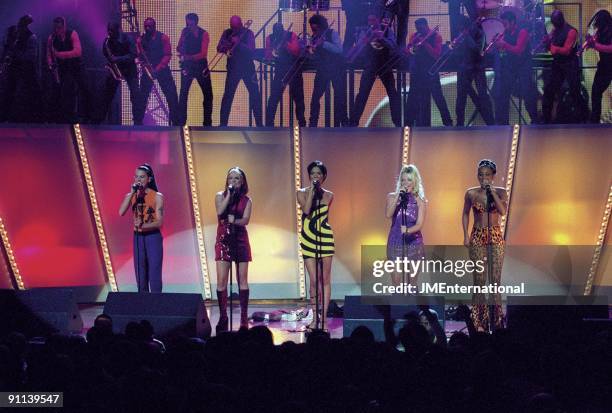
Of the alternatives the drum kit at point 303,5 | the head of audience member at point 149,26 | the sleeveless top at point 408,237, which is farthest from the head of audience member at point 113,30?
the sleeveless top at point 408,237

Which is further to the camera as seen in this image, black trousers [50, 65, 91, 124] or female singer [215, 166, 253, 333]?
black trousers [50, 65, 91, 124]

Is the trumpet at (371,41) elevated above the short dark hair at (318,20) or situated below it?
below

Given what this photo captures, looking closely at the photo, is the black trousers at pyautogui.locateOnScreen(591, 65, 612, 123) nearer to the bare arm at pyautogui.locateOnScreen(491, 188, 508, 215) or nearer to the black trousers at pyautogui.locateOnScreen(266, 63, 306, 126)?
the bare arm at pyautogui.locateOnScreen(491, 188, 508, 215)

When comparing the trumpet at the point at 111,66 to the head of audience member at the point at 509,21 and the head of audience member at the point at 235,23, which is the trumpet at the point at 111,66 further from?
the head of audience member at the point at 509,21

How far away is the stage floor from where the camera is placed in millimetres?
7887

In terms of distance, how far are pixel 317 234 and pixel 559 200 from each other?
12.0 feet

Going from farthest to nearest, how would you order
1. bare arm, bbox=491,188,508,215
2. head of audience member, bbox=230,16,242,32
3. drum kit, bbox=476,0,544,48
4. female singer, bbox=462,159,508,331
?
drum kit, bbox=476,0,544,48, head of audience member, bbox=230,16,242,32, female singer, bbox=462,159,508,331, bare arm, bbox=491,188,508,215

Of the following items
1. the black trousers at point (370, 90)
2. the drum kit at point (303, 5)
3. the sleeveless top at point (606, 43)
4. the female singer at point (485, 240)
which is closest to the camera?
the female singer at point (485, 240)

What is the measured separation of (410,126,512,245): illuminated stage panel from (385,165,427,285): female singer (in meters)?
2.48

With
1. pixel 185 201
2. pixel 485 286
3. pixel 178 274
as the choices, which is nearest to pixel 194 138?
pixel 185 201

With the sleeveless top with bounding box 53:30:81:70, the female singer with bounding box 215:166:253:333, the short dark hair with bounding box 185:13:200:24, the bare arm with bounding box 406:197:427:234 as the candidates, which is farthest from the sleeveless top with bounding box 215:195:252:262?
the sleeveless top with bounding box 53:30:81:70

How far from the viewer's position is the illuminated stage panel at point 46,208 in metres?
9.94

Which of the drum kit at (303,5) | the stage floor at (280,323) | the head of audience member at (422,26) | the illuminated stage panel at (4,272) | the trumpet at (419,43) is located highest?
the drum kit at (303,5)

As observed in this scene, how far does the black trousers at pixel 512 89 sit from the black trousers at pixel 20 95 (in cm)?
519
